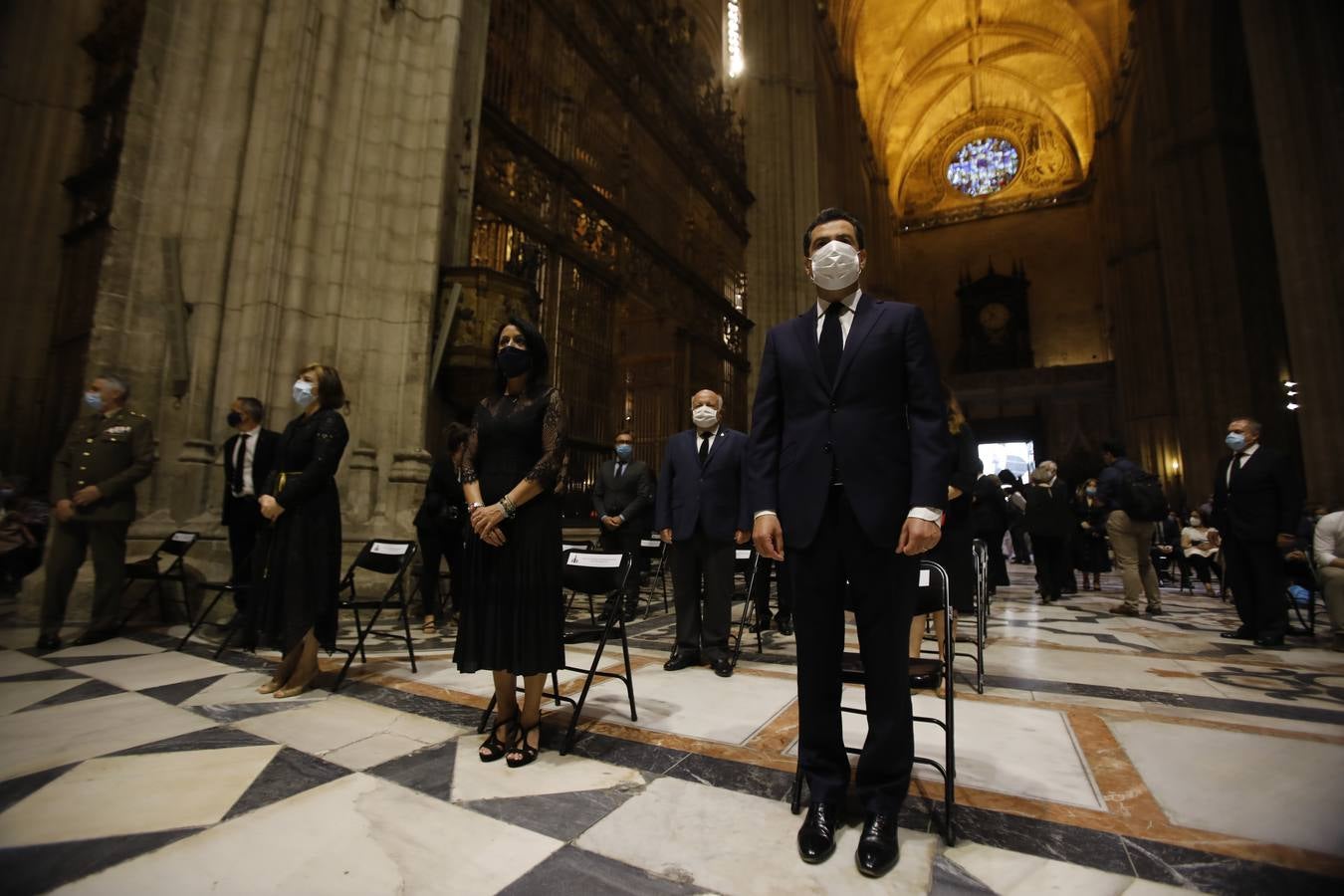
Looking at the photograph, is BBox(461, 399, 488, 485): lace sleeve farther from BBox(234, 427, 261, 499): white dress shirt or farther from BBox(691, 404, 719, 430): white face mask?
BBox(234, 427, 261, 499): white dress shirt

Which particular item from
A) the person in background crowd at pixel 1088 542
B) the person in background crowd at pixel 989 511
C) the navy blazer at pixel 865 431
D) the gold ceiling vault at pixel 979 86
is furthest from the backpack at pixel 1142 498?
the gold ceiling vault at pixel 979 86

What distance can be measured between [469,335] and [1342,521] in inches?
286

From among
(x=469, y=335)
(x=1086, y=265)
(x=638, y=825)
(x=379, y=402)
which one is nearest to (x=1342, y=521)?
(x=638, y=825)

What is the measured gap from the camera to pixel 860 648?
1759mm

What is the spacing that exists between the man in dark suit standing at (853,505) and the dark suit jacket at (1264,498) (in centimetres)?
469

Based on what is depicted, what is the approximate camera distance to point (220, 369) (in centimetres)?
528

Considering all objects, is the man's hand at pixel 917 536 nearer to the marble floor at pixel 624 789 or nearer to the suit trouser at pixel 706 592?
the marble floor at pixel 624 789

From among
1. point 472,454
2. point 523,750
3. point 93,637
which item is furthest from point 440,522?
point 523,750

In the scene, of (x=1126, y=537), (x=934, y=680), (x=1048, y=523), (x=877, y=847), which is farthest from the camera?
(x=1048, y=523)

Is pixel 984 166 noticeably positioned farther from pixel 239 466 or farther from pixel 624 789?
pixel 624 789

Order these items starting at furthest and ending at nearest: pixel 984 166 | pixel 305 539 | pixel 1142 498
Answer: pixel 984 166 → pixel 1142 498 → pixel 305 539

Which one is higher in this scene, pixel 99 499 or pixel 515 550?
pixel 99 499

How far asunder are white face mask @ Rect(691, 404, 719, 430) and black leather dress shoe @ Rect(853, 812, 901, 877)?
112 inches

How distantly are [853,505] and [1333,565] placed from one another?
5.26m
